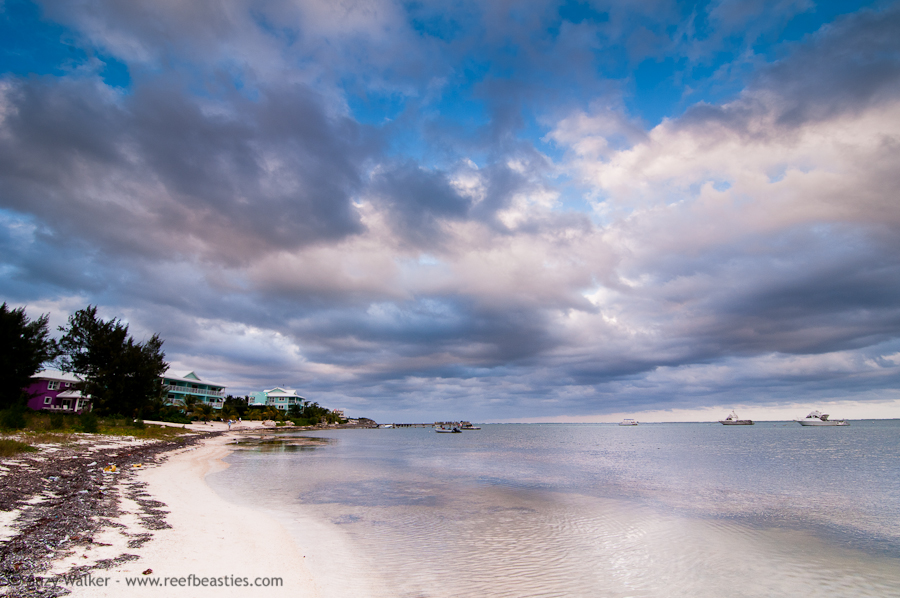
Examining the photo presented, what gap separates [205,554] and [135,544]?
1603 millimetres

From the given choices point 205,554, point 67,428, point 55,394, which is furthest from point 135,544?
point 55,394

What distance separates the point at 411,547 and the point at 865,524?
2193 cm

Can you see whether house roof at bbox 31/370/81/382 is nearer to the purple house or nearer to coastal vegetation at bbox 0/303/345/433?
the purple house

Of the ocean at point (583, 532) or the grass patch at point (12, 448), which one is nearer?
the ocean at point (583, 532)

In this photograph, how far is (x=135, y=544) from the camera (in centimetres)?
1034

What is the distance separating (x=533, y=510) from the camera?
70.3 ft

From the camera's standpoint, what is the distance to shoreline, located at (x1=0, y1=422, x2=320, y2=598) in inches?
313

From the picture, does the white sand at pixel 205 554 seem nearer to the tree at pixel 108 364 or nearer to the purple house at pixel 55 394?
the tree at pixel 108 364

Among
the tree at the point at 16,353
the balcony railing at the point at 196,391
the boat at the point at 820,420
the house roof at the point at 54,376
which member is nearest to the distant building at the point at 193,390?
the balcony railing at the point at 196,391

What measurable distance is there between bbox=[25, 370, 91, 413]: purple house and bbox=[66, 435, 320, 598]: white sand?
245ft

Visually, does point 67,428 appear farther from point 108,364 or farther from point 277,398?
point 277,398

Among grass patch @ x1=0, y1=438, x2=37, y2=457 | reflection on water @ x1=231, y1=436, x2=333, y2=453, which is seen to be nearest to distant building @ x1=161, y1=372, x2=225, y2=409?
reflection on water @ x1=231, y1=436, x2=333, y2=453

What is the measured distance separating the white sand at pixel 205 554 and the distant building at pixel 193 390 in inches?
4053

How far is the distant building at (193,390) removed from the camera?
354 feet
